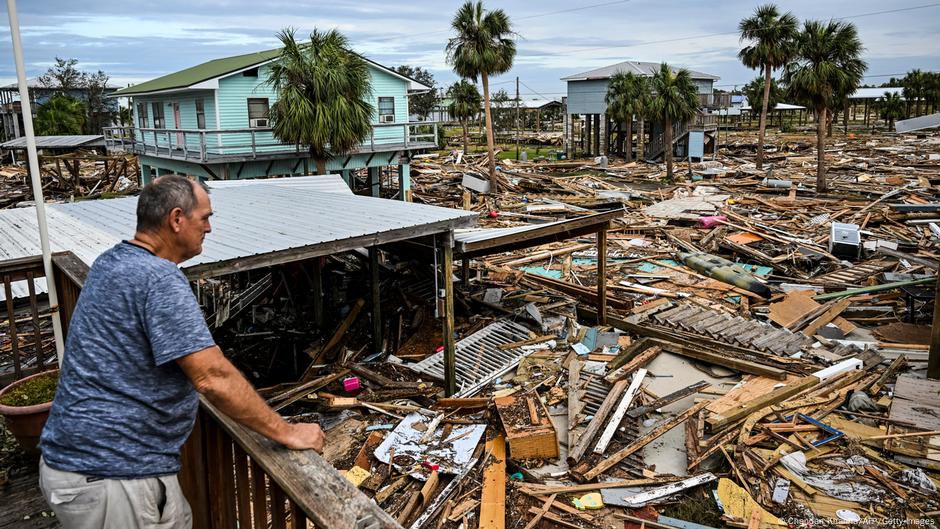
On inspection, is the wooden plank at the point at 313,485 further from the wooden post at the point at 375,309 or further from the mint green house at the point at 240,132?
the mint green house at the point at 240,132

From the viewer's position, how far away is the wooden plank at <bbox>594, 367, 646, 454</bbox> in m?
8.33

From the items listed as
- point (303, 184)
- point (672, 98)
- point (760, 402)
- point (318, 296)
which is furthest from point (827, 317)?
point (672, 98)

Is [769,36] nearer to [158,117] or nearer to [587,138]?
[587,138]

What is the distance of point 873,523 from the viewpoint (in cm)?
680

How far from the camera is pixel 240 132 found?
78.8 feet

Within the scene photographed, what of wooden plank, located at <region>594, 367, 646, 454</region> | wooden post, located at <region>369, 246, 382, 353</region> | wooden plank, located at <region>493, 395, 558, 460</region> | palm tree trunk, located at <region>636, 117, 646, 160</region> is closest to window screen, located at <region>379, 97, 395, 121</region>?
wooden post, located at <region>369, 246, 382, 353</region>

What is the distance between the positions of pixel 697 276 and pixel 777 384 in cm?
784

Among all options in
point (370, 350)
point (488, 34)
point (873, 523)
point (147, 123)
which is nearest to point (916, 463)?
point (873, 523)

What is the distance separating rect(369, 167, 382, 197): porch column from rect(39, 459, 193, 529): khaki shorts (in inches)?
1051

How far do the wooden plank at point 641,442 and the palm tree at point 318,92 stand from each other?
15.8m

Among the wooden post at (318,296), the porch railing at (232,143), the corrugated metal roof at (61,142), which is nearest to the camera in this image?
the wooden post at (318,296)

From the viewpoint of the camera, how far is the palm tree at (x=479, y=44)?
30.2m

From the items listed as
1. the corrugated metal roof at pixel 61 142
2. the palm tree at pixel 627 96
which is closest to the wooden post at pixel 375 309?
the palm tree at pixel 627 96

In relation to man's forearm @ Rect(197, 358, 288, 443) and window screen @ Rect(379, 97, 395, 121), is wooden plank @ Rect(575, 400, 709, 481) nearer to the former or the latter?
man's forearm @ Rect(197, 358, 288, 443)
